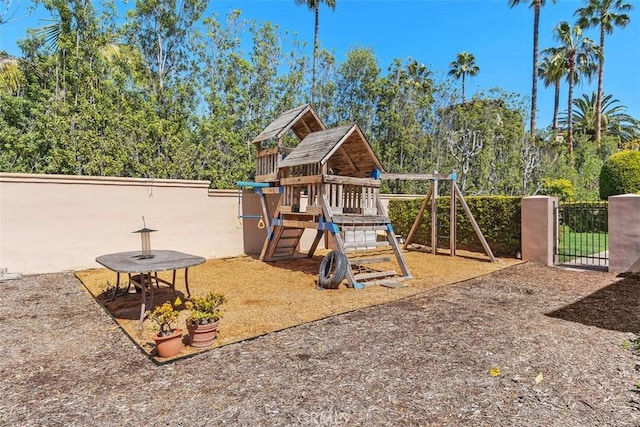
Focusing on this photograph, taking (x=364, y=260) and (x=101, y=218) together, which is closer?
(x=364, y=260)

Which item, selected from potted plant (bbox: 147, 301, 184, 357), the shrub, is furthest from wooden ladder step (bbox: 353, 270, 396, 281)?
the shrub

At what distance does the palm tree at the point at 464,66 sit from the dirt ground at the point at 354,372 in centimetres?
2960

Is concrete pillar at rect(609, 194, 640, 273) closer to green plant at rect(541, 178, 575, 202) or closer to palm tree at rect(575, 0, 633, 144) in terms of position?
green plant at rect(541, 178, 575, 202)

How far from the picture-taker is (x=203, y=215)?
33.3ft

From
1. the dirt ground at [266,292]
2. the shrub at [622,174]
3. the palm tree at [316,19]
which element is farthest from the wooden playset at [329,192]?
the shrub at [622,174]

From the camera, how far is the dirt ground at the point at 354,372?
2.72m

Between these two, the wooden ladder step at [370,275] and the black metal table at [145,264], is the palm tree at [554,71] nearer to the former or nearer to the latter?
the wooden ladder step at [370,275]

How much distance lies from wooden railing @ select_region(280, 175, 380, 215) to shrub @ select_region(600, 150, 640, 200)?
15.5m

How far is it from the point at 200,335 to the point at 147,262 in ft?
5.21

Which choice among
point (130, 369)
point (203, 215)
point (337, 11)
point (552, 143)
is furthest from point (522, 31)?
point (130, 369)

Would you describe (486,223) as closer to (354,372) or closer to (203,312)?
(354,372)

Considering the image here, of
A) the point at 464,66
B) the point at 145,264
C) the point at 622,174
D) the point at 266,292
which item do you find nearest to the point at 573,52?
the point at 464,66

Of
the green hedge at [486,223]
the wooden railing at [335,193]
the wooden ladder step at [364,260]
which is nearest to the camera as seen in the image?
the wooden ladder step at [364,260]

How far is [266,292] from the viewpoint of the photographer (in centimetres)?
659
